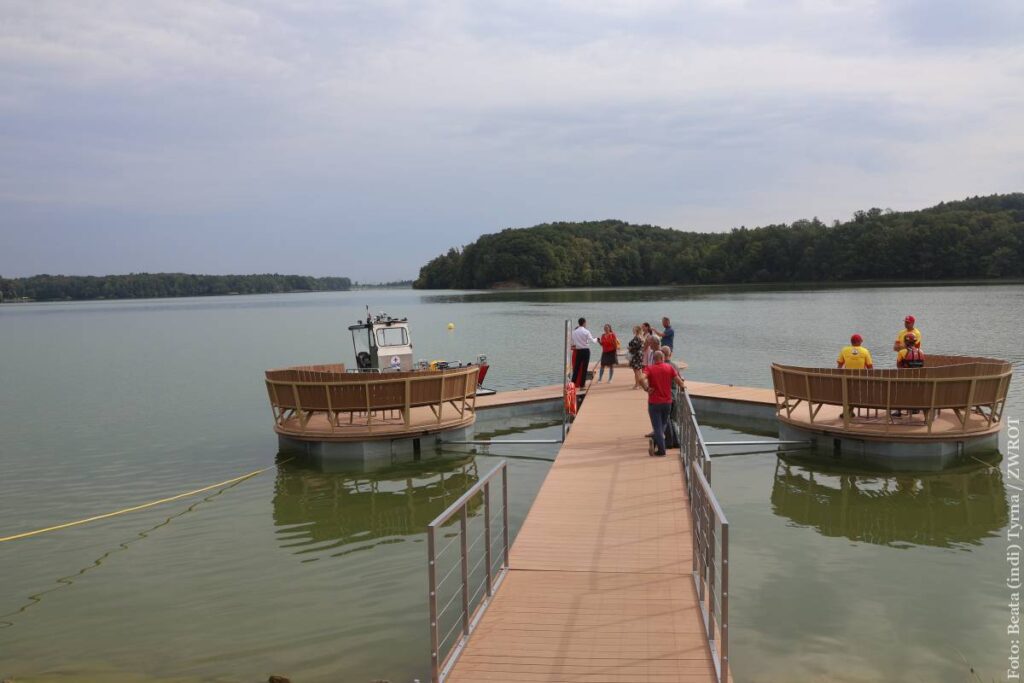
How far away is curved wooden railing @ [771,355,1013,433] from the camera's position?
1365 cm

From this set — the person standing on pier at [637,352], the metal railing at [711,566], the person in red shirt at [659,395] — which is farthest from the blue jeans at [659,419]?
the person standing on pier at [637,352]

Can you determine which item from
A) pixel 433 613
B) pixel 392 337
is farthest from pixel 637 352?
pixel 433 613

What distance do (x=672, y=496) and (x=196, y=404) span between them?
1993 centimetres

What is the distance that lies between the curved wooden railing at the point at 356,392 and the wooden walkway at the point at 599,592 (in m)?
5.02

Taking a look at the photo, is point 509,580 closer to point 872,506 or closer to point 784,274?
point 872,506

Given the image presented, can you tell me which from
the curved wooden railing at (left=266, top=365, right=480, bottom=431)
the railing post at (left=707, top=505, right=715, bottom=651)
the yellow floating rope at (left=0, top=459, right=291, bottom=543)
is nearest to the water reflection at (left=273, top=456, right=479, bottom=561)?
the yellow floating rope at (left=0, top=459, right=291, bottom=543)

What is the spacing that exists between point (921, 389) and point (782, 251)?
445ft

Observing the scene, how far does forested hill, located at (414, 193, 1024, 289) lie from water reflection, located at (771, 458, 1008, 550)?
111015 mm

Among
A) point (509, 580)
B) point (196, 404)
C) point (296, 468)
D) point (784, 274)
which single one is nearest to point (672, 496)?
point (509, 580)

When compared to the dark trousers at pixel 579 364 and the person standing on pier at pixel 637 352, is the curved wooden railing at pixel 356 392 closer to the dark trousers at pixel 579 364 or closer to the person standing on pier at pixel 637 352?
the dark trousers at pixel 579 364

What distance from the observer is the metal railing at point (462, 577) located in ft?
17.6

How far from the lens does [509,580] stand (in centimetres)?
706

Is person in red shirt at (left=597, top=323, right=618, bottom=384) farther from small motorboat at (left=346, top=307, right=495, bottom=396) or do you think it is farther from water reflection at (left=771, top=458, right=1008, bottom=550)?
water reflection at (left=771, top=458, right=1008, bottom=550)

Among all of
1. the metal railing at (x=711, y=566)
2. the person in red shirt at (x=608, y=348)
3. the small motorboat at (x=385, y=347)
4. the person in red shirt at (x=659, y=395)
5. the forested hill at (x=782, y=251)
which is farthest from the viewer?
the forested hill at (x=782, y=251)
